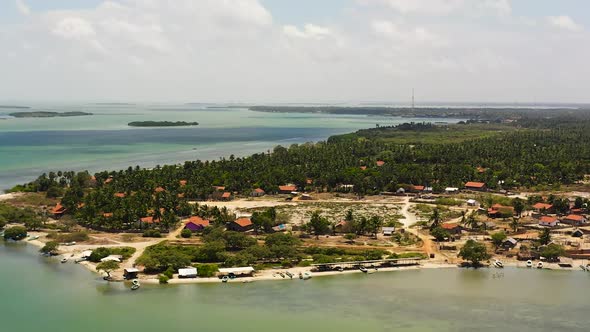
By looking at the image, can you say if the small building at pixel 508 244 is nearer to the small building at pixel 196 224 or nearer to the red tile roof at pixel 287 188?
the small building at pixel 196 224

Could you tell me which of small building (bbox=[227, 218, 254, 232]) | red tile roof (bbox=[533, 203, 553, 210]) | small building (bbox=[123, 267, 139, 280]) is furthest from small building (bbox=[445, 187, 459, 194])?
small building (bbox=[123, 267, 139, 280])

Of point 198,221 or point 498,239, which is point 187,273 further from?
point 498,239

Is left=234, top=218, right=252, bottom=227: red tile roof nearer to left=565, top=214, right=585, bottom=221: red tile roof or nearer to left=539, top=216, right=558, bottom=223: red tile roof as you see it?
left=539, top=216, right=558, bottom=223: red tile roof

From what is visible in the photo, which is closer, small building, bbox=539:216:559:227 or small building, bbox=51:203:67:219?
small building, bbox=539:216:559:227

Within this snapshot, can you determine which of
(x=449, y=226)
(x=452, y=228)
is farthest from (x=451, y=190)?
(x=452, y=228)

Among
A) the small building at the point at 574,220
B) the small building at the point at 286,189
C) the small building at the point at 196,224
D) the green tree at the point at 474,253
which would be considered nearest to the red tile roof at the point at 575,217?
the small building at the point at 574,220

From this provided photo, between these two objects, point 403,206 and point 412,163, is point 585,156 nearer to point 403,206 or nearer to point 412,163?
point 412,163
